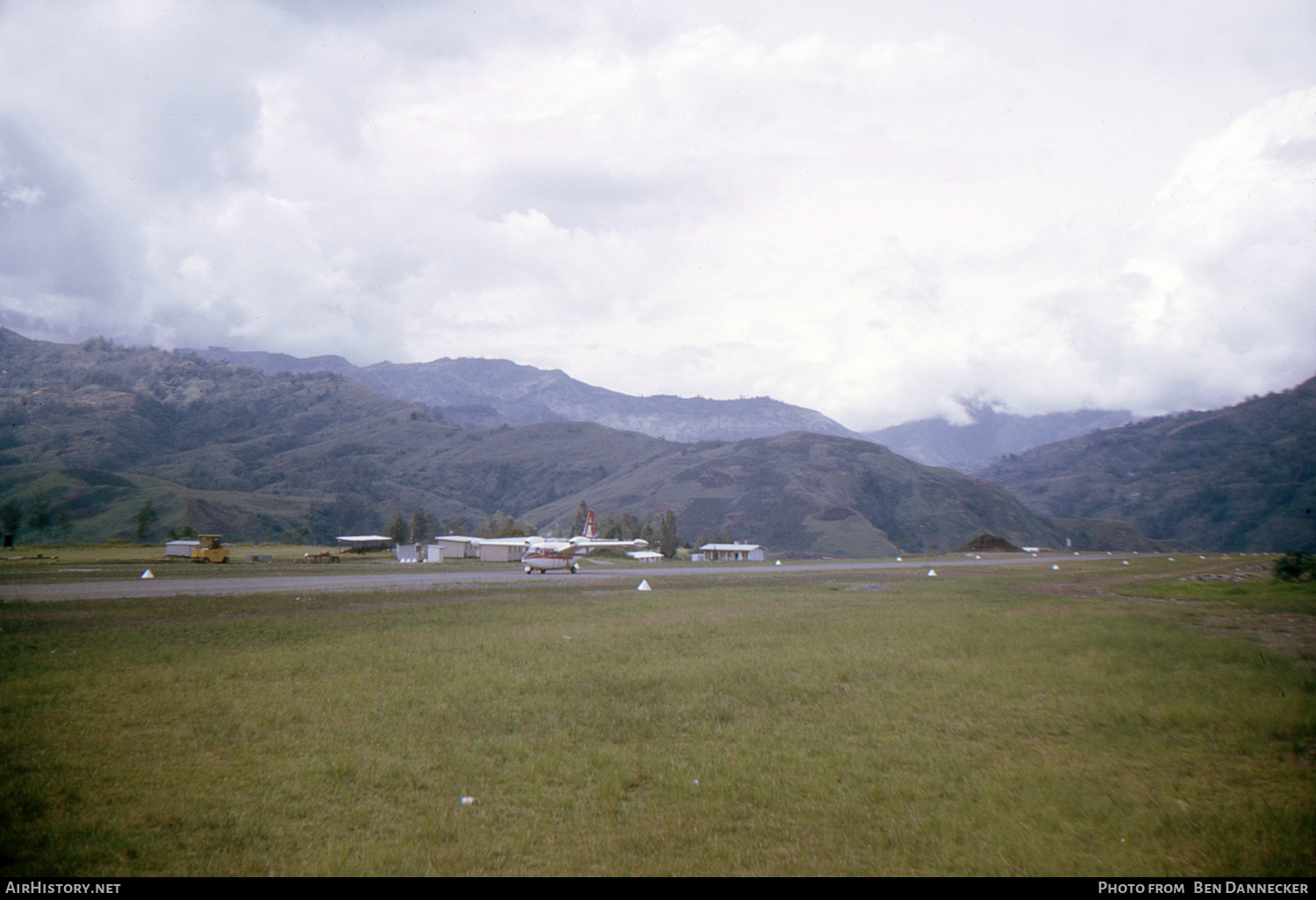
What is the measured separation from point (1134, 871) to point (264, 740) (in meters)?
11.0

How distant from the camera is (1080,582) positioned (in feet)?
139

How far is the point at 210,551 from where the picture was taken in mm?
63969

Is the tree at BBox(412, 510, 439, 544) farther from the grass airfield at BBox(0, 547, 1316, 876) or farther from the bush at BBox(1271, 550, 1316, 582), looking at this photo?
the bush at BBox(1271, 550, 1316, 582)

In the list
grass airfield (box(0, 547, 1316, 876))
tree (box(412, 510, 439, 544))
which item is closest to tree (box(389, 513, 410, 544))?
tree (box(412, 510, 439, 544))

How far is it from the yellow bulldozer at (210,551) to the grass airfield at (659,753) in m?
51.5

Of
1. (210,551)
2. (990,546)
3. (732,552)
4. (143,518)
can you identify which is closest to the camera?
(210,551)

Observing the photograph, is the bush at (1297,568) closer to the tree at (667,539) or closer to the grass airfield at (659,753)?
the grass airfield at (659,753)

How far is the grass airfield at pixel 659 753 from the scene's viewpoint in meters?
6.34

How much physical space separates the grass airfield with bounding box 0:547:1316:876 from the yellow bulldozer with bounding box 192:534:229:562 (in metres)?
51.5

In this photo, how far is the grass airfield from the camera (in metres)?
6.34

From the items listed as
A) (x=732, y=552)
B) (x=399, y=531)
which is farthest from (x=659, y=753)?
(x=399, y=531)

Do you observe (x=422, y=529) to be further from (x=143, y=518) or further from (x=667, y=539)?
(x=667, y=539)

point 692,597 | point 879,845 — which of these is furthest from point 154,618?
point 879,845

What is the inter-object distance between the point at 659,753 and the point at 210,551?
2796 inches
